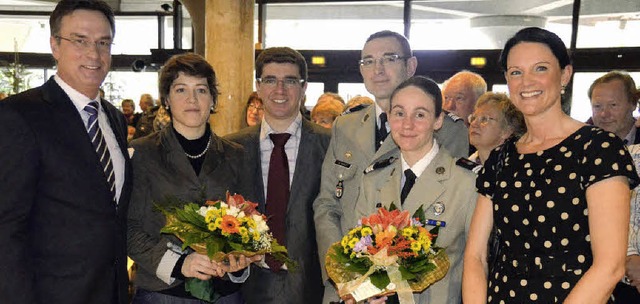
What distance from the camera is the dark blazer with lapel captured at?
2.95 m

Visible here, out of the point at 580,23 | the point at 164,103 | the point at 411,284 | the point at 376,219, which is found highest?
the point at 580,23

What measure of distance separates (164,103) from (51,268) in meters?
1.03

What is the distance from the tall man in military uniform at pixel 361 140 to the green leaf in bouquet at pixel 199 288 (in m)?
0.60

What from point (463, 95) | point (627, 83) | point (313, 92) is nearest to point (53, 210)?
point (463, 95)

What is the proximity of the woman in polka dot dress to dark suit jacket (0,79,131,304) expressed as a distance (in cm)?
152

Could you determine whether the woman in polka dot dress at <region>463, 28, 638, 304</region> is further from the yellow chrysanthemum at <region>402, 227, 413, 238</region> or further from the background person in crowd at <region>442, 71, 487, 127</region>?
the background person in crowd at <region>442, 71, 487, 127</region>

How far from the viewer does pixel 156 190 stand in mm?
2975

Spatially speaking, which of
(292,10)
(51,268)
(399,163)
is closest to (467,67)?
(292,10)

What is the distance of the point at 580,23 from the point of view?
10.1m

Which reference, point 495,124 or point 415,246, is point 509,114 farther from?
point 415,246

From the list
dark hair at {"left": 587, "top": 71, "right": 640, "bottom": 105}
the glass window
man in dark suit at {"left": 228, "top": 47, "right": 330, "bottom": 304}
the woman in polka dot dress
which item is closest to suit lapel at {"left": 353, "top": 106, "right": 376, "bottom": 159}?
man in dark suit at {"left": 228, "top": 47, "right": 330, "bottom": 304}

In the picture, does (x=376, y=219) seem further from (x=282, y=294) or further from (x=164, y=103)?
(x=164, y=103)

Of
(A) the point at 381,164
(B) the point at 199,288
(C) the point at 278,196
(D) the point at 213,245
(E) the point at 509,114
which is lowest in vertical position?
(B) the point at 199,288

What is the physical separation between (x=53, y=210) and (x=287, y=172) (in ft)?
4.16
